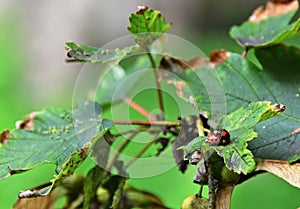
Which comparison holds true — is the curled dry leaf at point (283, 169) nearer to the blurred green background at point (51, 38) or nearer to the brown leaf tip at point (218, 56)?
the brown leaf tip at point (218, 56)

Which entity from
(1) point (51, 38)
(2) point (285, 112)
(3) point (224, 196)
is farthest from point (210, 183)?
(1) point (51, 38)

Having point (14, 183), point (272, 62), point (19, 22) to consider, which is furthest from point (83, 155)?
point (19, 22)

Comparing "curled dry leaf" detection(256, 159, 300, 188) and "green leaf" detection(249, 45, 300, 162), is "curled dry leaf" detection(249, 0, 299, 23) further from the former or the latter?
"curled dry leaf" detection(256, 159, 300, 188)

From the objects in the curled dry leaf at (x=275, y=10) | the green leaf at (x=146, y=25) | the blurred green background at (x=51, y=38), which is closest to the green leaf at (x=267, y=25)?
the curled dry leaf at (x=275, y=10)

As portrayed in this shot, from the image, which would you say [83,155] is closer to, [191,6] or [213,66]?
[213,66]

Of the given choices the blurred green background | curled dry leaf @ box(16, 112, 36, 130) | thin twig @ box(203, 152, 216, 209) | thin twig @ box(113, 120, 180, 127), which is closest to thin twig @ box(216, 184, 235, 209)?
thin twig @ box(203, 152, 216, 209)
